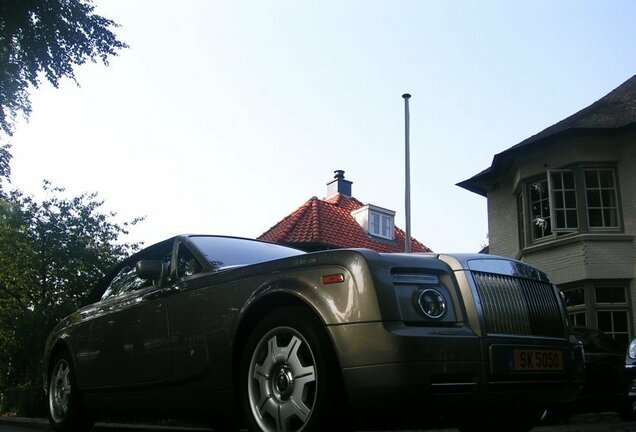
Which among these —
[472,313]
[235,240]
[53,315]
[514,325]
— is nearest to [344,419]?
[472,313]

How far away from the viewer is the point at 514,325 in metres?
3.98

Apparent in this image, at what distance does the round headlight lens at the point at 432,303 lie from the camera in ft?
12.0

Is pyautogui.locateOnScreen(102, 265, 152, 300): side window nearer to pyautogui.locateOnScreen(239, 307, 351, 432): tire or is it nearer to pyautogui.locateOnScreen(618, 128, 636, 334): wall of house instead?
pyautogui.locateOnScreen(239, 307, 351, 432): tire

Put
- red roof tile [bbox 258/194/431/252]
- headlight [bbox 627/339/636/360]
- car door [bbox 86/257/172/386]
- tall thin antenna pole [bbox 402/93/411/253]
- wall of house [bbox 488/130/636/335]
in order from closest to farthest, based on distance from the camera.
A: 1. car door [bbox 86/257/172/386]
2. headlight [bbox 627/339/636/360]
3. wall of house [bbox 488/130/636/335]
4. tall thin antenna pole [bbox 402/93/411/253]
5. red roof tile [bbox 258/194/431/252]

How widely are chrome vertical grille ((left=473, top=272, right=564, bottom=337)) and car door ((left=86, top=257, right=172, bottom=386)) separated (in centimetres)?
226

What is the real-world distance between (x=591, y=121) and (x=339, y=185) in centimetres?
1628

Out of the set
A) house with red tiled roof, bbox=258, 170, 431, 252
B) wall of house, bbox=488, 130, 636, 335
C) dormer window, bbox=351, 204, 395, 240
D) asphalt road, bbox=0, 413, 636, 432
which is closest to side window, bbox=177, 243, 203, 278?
asphalt road, bbox=0, 413, 636, 432

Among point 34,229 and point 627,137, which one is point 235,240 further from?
point 34,229

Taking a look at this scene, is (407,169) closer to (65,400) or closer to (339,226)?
(339,226)

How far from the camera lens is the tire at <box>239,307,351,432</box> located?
11.7 ft

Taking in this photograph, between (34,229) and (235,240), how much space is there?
14774mm

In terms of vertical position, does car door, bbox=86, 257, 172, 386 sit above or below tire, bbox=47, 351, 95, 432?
above

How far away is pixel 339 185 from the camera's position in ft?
104

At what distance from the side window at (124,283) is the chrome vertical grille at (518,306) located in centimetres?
292
